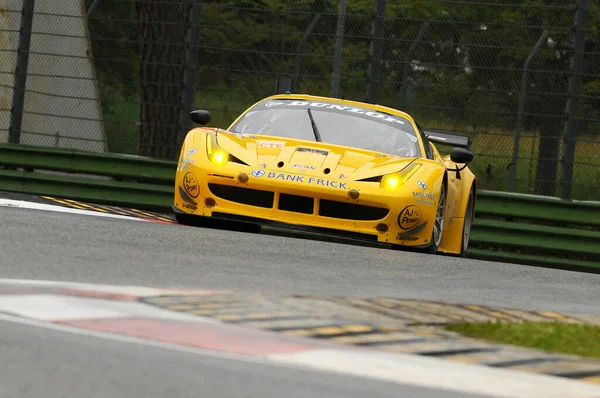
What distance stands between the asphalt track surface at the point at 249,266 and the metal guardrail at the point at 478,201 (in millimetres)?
3227

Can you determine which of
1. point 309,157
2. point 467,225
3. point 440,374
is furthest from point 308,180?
point 440,374

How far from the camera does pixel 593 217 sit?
13.4 m

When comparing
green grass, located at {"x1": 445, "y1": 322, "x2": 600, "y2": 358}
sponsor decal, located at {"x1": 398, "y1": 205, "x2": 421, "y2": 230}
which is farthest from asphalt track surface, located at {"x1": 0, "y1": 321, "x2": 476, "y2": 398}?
sponsor decal, located at {"x1": 398, "y1": 205, "x2": 421, "y2": 230}

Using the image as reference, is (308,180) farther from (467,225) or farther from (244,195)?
(467,225)

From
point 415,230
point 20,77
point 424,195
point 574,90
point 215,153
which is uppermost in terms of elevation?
point 574,90

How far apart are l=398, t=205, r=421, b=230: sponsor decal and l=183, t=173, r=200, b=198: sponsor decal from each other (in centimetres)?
155

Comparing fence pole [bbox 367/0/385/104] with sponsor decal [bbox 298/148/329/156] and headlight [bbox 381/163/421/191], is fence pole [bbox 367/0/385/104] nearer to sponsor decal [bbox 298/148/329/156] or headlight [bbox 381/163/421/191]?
sponsor decal [bbox 298/148/329/156]

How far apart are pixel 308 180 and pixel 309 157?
13.6 inches

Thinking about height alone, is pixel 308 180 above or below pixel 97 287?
above

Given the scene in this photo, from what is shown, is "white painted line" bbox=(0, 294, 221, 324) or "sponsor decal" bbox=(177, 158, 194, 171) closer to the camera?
"white painted line" bbox=(0, 294, 221, 324)

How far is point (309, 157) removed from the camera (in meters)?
10.6

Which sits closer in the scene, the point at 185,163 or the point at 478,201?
the point at 185,163

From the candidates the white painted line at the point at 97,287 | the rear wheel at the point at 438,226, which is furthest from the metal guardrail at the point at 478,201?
the white painted line at the point at 97,287

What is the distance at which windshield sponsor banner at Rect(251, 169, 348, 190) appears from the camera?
10234mm
